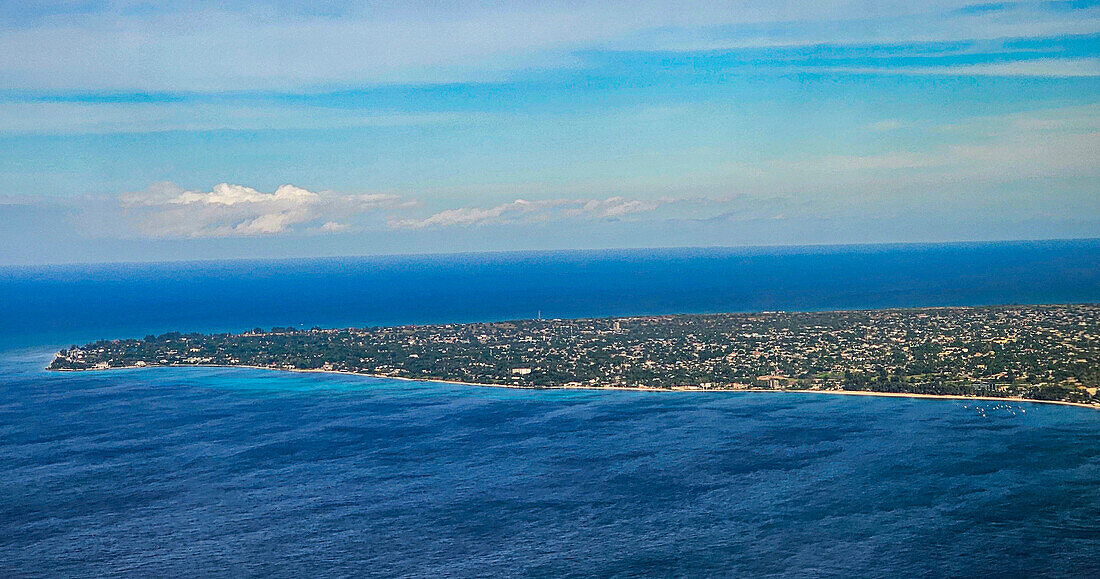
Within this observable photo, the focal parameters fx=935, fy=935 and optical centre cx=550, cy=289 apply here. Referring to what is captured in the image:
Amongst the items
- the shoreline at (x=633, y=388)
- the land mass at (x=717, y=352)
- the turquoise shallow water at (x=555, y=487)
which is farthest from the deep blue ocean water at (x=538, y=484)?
the land mass at (x=717, y=352)

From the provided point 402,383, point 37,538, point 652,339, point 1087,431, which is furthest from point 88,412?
point 1087,431

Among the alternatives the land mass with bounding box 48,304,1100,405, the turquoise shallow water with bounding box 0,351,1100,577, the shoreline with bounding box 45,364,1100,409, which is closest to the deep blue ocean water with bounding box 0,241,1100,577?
the turquoise shallow water with bounding box 0,351,1100,577

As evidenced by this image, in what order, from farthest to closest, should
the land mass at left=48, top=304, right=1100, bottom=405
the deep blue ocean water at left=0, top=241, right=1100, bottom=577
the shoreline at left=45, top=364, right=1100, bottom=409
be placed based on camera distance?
1. the land mass at left=48, top=304, right=1100, bottom=405
2. the shoreline at left=45, top=364, right=1100, bottom=409
3. the deep blue ocean water at left=0, top=241, right=1100, bottom=577

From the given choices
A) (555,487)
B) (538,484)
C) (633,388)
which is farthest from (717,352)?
(555,487)

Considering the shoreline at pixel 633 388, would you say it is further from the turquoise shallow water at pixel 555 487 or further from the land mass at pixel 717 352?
the turquoise shallow water at pixel 555 487

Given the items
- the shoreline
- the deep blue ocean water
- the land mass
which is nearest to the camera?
the deep blue ocean water

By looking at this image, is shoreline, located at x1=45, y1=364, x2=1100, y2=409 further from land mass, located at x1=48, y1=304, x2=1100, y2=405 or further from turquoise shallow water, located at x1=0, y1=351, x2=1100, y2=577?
turquoise shallow water, located at x1=0, y1=351, x2=1100, y2=577

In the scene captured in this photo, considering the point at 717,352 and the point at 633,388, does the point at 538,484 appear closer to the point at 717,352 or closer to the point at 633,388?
the point at 633,388

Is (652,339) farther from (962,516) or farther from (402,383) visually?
(962,516)
